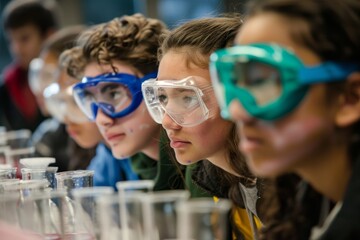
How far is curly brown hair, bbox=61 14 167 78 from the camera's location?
268cm

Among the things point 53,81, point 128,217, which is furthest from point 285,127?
point 53,81

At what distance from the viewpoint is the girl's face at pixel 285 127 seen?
4.59ft

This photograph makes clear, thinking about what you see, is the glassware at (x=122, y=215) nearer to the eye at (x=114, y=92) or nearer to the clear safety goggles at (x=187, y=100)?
the clear safety goggles at (x=187, y=100)

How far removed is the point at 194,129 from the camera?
2.20 m

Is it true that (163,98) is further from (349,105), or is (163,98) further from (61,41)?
(61,41)

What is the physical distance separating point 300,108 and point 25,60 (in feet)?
13.8

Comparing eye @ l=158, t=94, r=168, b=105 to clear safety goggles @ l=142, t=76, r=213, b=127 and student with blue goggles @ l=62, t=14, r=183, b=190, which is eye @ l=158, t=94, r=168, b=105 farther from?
student with blue goggles @ l=62, t=14, r=183, b=190

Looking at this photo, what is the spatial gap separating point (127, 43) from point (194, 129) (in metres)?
0.67

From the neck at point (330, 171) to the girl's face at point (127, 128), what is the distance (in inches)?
48.5

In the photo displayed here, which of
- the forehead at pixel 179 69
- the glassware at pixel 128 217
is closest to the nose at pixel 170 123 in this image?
the forehead at pixel 179 69

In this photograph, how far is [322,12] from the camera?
4.66 feet

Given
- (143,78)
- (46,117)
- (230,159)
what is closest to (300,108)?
(230,159)

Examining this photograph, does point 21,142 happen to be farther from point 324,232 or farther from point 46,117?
point 324,232

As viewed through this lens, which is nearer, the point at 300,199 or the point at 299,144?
the point at 299,144
